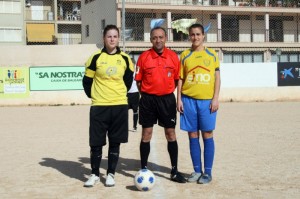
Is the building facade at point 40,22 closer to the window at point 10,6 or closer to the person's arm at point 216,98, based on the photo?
the window at point 10,6

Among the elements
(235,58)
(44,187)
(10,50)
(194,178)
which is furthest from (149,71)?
(235,58)

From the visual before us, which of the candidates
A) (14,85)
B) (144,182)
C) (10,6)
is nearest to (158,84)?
(144,182)

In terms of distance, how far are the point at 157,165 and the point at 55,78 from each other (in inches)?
726

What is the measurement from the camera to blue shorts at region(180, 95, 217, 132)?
651 centimetres

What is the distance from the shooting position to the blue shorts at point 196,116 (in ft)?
21.4

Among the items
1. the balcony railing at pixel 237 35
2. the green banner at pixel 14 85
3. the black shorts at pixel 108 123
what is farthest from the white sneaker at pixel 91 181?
the balcony railing at pixel 237 35

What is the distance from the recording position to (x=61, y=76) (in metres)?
25.6

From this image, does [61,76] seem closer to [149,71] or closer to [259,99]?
[259,99]

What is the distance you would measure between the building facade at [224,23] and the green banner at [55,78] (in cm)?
966

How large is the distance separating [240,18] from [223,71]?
50.9 feet

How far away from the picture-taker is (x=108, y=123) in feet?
21.5

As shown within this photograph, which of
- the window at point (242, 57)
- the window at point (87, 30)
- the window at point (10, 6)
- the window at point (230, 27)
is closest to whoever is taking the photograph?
the window at point (242, 57)

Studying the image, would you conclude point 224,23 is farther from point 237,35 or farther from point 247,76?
point 247,76

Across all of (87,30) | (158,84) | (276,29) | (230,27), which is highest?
(87,30)
